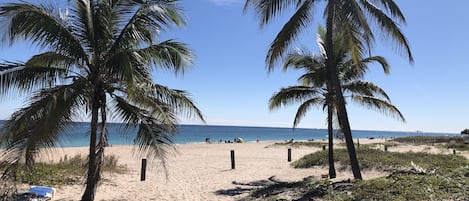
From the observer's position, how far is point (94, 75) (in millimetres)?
7941

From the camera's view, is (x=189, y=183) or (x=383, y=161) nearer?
(x=189, y=183)

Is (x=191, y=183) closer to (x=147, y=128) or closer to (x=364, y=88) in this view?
(x=147, y=128)

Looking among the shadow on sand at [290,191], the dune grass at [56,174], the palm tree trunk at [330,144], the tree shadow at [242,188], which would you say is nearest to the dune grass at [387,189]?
the shadow on sand at [290,191]

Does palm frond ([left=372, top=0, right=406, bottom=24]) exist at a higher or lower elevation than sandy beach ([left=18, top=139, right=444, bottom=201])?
higher

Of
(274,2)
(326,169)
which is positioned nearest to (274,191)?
(274,2)

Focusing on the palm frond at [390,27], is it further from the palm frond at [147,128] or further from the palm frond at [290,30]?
the palm frond at [147,128]

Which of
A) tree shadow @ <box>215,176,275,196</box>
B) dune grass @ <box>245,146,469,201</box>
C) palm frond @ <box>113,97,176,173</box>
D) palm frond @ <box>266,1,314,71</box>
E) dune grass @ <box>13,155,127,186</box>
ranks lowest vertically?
tree shadow @ <box>215,176,275,196</box>

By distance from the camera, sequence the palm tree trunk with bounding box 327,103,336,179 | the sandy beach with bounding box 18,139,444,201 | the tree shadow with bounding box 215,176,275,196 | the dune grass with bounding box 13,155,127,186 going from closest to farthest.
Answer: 1. the sandy beach with bounding box 18,139,444,201
2. the tree shadow with bounding box 215,176,275,196
3. the dune grass with bounding box 13,155,127,186
4. the palm tree trunk with bounding box 327,103,336,179

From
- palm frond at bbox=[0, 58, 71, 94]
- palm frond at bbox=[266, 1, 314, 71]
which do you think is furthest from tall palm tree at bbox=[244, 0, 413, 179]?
palm frond at bbox=[0, 58, 71, 94]

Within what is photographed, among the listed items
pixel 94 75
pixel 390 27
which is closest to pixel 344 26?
pixel 390 27

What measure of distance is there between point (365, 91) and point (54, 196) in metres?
10.4

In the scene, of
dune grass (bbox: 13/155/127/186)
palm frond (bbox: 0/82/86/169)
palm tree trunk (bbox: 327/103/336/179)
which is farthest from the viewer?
palm tree trunk (bbox: 327/103/336/179)

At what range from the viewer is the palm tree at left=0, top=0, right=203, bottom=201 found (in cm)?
697

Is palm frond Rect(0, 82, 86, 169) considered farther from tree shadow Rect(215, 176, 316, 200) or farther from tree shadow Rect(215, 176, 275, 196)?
tree shadow Rect(215, 176, 275, 196)
